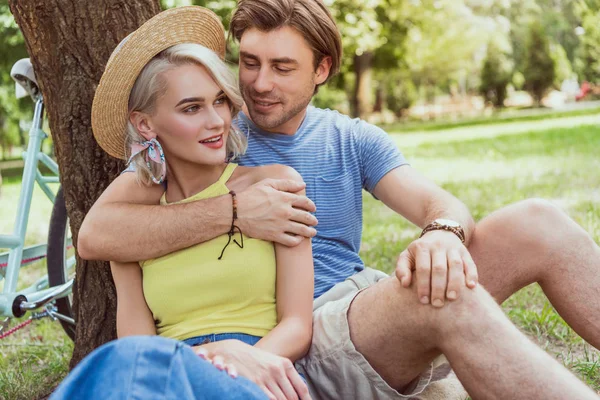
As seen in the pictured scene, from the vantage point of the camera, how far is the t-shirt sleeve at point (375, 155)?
312 cm

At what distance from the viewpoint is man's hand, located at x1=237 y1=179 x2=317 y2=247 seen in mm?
2576

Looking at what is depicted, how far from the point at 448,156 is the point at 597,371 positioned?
10.7 meters

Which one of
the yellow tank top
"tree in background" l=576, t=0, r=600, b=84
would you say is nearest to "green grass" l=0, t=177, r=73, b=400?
the yellow tank top

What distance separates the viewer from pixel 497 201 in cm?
796

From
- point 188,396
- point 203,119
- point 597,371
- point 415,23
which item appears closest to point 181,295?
point 203,119

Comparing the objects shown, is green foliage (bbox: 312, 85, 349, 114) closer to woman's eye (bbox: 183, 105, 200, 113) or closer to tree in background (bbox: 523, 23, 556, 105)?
tree in background (bbox: 523, 23, 556, 105)

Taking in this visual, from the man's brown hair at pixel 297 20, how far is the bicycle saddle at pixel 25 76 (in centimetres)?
139

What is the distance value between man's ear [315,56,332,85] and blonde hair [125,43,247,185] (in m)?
0.69

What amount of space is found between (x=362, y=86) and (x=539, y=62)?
15.6 meters

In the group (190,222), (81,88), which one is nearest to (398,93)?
(81,88)

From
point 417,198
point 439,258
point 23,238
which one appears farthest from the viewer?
point 23,238

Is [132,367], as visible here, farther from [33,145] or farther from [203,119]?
[33,145]

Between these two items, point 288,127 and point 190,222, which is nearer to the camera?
point 190,222

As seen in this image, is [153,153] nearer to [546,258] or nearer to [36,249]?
[546,258]
